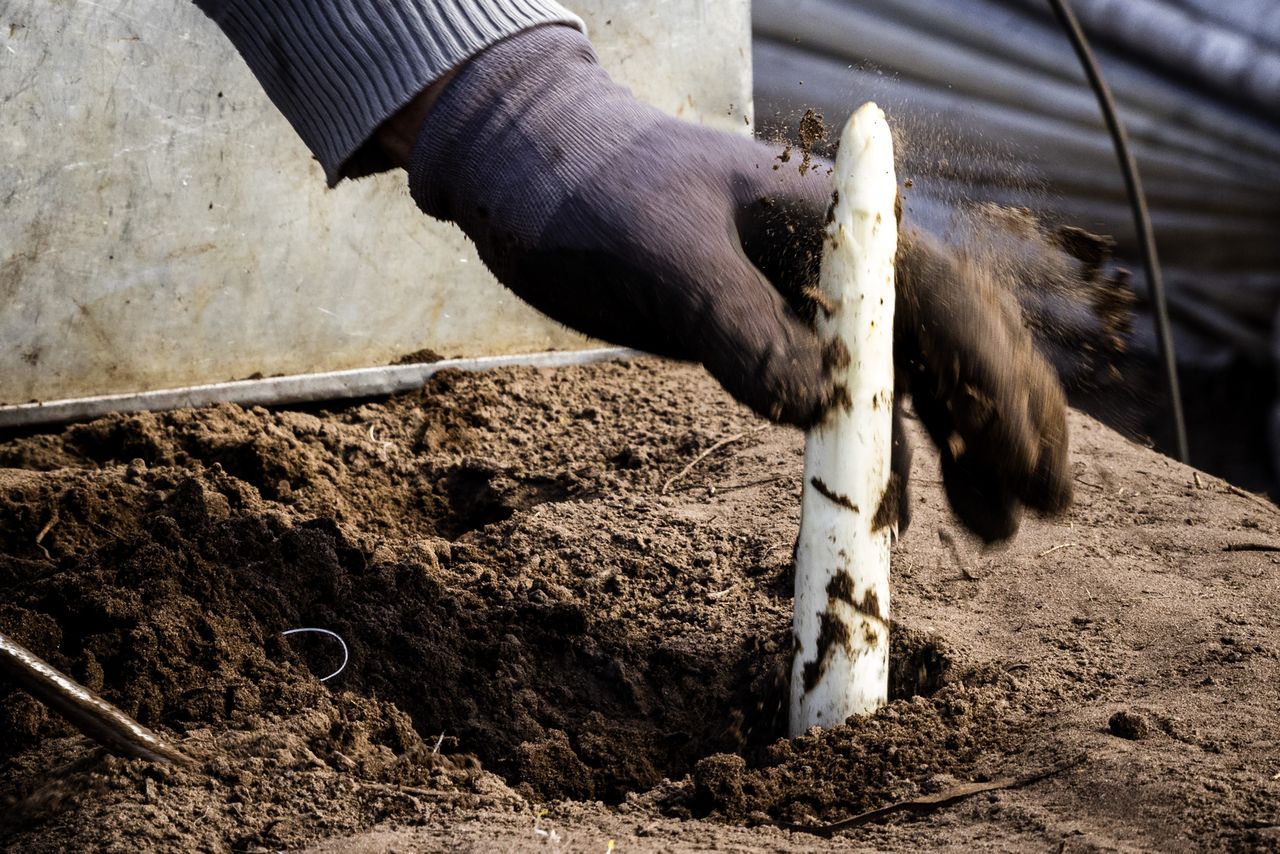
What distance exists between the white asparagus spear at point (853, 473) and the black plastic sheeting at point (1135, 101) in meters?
2.33

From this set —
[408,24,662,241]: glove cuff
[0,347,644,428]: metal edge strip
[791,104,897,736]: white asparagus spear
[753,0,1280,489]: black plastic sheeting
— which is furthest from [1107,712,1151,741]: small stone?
[753,0,1280,489]: black plastic sheeting

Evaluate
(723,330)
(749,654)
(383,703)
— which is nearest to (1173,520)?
(749,654)

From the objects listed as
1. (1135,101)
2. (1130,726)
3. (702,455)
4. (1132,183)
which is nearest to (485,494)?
(702,455)

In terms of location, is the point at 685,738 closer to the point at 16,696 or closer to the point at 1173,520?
the point at 16,696

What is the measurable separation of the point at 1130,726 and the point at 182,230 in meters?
1.95

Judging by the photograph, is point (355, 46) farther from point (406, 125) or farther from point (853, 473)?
point (853, 473)

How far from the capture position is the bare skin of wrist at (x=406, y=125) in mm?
1271

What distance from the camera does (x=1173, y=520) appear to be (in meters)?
1.93

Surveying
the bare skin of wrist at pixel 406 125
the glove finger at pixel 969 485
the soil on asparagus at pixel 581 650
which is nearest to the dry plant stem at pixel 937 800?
the soil on asparagus at pixel 581 650

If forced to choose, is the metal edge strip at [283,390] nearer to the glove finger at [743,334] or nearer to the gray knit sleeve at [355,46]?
the gray knit sleeve at [355,46]

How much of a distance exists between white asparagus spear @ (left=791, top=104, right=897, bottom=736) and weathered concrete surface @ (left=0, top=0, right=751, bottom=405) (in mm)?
1533

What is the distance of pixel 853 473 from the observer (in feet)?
4.22

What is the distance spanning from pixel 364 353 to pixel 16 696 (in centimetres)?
135

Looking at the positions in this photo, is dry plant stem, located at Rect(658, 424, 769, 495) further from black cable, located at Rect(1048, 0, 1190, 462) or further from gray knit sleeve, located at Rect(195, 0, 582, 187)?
black cable, located at Rect(1048, 0, 1190, 462)
